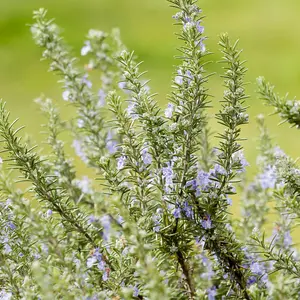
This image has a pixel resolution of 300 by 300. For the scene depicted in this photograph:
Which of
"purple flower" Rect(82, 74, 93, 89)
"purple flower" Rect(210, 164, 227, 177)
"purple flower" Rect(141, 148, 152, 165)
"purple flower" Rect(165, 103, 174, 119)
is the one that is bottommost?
"purple flower" Rect(210, 164, 227, 177)

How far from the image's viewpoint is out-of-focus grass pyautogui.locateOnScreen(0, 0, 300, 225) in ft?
11.8

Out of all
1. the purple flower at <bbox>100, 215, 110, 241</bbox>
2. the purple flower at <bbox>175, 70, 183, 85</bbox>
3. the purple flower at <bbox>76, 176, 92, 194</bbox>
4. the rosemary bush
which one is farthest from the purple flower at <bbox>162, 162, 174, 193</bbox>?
the purple flower at <bbox>76, 176, 92, 194</bbox>

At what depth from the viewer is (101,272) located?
72 centimetres

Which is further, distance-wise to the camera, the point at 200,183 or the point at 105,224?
the point at 105,224

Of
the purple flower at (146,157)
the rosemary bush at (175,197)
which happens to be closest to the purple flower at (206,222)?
the rosemary bush at (175,197)

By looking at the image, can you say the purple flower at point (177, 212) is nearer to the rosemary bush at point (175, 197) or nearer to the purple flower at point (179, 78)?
the rosemary bush at point (175, 197)

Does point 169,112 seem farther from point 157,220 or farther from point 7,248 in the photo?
point 7,248

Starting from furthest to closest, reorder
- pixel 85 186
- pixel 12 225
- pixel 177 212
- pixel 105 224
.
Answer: pixel 85 186
pixel 105 224
pixel 12 225
pixel 177 212

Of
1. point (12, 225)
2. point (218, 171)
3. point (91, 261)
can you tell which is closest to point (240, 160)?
point (218, 171)

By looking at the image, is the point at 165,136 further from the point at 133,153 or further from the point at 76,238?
the point at 76,238

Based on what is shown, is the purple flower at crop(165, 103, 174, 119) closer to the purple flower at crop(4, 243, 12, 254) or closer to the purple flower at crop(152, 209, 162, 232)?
the purple flower at crop(152, 209, 162, 232)

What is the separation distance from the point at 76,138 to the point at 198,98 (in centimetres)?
63

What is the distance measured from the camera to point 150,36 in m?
4.04

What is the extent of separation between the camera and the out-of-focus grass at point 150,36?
11.8ft
